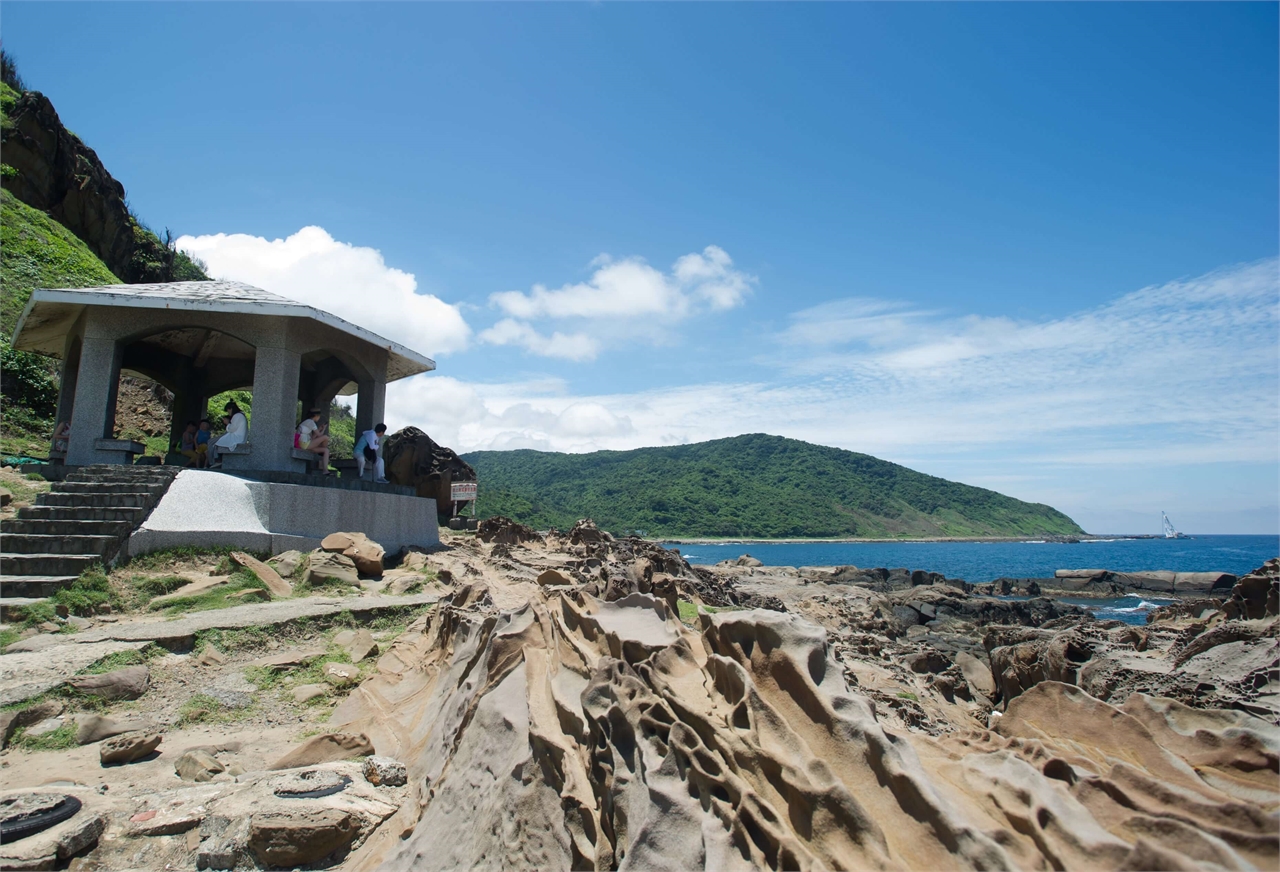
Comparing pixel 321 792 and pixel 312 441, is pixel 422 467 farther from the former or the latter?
pixel 321 792

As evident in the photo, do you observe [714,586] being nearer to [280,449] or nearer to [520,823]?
[280,449]

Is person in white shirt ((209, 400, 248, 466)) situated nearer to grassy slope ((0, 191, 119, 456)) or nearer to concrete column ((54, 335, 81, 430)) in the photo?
concrete column ((54, 335, 81, 430))

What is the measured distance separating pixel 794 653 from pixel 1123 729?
137cm

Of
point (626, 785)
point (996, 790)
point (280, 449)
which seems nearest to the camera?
point (996, 790)

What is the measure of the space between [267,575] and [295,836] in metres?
5.78

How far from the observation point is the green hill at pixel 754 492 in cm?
9144

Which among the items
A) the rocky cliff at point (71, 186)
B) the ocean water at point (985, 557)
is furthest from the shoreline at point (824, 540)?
the rocky cliff at point (71, 186)

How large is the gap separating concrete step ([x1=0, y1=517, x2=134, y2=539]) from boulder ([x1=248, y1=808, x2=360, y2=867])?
256 inches

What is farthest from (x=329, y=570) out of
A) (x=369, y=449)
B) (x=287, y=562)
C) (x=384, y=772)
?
(x=384, y=772)

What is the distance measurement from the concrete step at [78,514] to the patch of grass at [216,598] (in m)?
1.58

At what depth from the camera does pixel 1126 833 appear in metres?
2.34

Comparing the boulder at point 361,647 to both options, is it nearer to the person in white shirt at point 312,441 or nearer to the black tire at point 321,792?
the black tire at point 321,792

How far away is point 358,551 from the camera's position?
32.1ft

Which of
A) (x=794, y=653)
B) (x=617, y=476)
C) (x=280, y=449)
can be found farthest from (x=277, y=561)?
(x=617, y=476)
